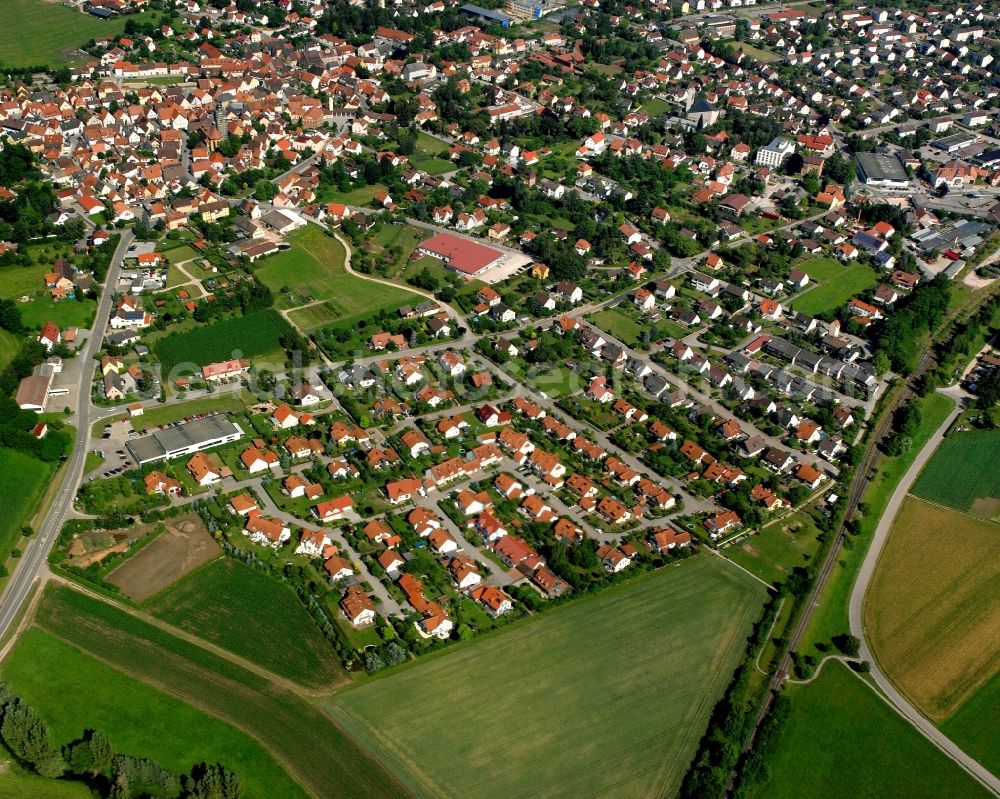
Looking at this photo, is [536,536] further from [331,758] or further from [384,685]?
[331,758]

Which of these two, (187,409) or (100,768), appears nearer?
(100,768)

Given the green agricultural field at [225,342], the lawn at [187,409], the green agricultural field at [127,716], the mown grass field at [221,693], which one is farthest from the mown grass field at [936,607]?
the green agricultural field at [225,342]

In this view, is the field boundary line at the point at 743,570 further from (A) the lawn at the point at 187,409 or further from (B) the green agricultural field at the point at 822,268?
(B) the green agricultural field at the point at 822,268

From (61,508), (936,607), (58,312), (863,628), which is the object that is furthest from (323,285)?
(936,607)

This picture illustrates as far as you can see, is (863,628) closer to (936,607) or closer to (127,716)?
(936,607)

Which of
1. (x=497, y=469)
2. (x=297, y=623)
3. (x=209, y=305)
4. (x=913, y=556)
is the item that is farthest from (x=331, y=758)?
(x=209, y=305)

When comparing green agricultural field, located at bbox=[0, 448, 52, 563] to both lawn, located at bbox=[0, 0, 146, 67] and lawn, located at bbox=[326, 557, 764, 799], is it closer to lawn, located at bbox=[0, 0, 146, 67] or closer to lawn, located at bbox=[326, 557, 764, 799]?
lawn, located at bbox=[326, 557, 764, 799]

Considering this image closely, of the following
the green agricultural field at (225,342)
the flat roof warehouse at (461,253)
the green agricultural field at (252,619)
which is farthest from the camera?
the flat roof warehouse at (461,253)
